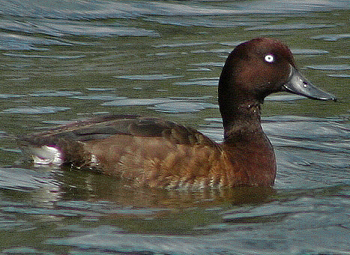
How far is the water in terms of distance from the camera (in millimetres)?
5449

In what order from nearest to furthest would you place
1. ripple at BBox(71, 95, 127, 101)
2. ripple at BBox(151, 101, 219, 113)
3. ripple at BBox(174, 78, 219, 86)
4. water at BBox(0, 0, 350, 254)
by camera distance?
1. water at BBox(0, 0, 350, 254)
2. ripple at BBox(151, 101, 219, 113)
3. ripple at BBox(71, 95, 127, 101)
4. ripple at BBox(174, 78, 219, 86)

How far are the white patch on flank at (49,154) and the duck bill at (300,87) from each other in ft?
5.66

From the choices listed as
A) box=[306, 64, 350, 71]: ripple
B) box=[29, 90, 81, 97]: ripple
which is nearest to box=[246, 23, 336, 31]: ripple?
box=[306, 64, 350, 71]: ripple

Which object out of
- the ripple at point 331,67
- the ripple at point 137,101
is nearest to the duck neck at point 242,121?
the ripple at point 137,101

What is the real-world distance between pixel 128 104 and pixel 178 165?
237 centimetres

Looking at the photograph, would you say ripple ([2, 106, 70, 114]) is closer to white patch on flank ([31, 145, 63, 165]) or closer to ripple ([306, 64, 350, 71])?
white patch on flank ([31, 145, 63, 165])

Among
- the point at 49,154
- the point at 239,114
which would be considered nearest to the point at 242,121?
the point at 239,114

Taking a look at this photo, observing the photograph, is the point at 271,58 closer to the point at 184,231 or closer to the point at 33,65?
the point at 184,231

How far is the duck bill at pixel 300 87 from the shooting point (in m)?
7.19

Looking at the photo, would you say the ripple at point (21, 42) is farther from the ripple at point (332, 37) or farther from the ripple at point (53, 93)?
the ripple at point (332, 37)

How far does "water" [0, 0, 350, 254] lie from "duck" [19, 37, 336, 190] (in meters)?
0.11

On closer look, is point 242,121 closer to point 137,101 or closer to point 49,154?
point 49,154

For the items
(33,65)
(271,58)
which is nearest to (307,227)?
(271,58)

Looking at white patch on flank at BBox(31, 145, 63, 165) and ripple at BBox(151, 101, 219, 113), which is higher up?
white patch on flank at BBox(31, 145, 63, 165)
